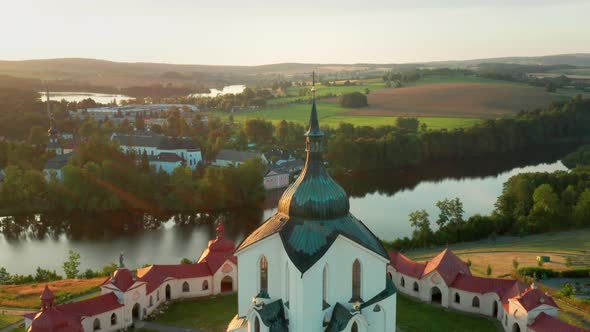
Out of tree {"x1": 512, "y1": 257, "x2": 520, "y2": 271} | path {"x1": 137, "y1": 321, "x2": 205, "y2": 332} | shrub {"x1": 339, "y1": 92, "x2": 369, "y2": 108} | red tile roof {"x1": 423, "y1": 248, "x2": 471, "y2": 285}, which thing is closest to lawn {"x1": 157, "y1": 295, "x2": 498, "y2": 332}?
path {"x1": 137, "y1": 321, "x2": 205, "y2": 332}

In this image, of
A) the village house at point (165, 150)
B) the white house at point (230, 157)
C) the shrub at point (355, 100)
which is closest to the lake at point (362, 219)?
the white house at point (230, 157)

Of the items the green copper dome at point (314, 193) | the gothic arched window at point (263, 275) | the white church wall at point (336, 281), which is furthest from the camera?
the gothic arched window at point (263, 275)

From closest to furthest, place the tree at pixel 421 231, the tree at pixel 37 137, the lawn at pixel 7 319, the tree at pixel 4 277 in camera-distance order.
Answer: the lawn at pixel 7 319 → the tree at pixel 4 277 → the tree at pixel 421 231 → the tree at pixel 37 137

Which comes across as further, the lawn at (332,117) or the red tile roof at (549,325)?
the lawn at (332,117)

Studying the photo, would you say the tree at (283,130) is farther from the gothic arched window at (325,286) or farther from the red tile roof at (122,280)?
the gothic arched window at (325,286)

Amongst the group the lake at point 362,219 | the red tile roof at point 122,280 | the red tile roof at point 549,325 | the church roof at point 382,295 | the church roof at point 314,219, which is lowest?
the lake at point 362,219

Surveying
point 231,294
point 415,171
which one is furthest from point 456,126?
point 231,294

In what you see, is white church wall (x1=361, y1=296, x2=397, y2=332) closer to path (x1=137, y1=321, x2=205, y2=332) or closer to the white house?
path (x1=137, y1=321, x2=205, y2=332)
